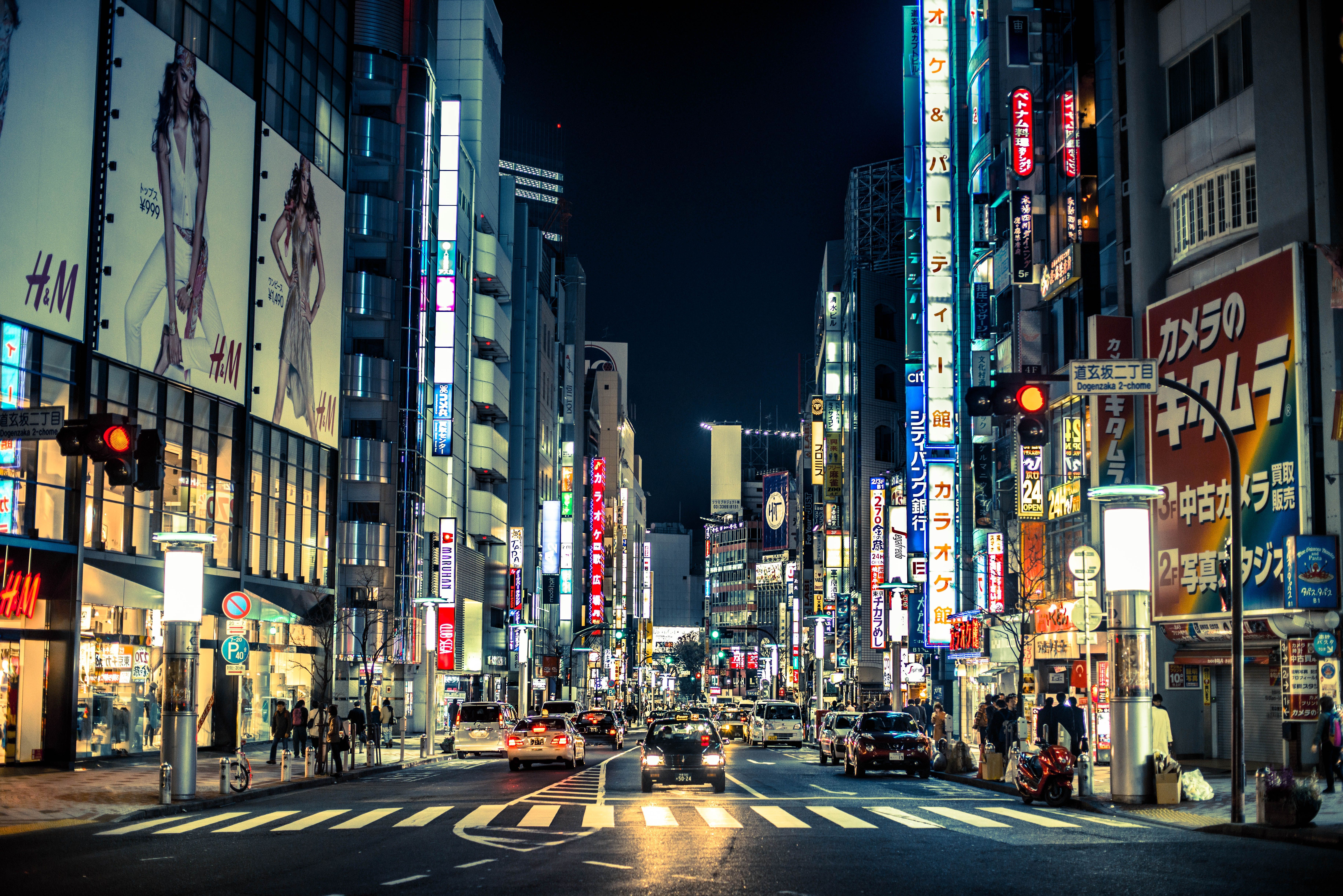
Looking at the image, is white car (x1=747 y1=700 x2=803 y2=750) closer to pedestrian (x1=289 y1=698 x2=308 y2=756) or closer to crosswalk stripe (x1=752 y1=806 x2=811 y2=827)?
pedestrian (x1=289 y1=698 x2=308 y2=756)

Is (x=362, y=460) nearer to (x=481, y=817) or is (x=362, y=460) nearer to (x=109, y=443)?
(x=481, y=817)

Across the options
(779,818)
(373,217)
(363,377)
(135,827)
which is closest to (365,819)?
(135,827)

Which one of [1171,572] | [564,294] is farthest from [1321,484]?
[564,294]

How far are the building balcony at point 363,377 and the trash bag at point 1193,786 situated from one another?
46728 millimetres

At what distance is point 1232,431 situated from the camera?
3158 centimetres

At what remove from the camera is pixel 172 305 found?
40.7 meters

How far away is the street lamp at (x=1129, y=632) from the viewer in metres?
24.8

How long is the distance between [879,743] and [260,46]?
99.3 ft

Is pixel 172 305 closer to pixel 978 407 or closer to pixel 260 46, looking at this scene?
pixel 260 46

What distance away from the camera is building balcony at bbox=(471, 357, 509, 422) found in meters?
83.8

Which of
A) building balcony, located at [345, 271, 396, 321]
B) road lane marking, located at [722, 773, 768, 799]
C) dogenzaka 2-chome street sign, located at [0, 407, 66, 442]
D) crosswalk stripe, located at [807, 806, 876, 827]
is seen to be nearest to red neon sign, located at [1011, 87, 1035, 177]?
road lane marking, located at [722, 773, 768, 799]

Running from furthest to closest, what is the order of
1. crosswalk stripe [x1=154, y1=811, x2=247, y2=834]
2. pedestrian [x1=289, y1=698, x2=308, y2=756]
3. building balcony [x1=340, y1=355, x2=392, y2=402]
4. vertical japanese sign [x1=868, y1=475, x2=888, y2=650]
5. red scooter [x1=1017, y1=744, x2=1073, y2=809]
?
1. vertical japanese sign [x1=868, y1=475, x2=888, y2=650]
2. building balcony [x1=340, y1=355, x2=392, y2=402]
3. pedestrian [x1=289, y1=698, x2=308, y2=756]
4. red scooter [x1=1017, y1=744, x2=1073, y2=809]
5. crosswalk stripe [x1=154, y1=811, x2=247, y2=834]

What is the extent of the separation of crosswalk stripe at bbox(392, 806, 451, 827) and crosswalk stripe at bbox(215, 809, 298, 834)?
2084mm

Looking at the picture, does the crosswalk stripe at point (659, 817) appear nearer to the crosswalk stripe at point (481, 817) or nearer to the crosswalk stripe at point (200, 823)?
the crosswalk stripe at point (481, 817)
